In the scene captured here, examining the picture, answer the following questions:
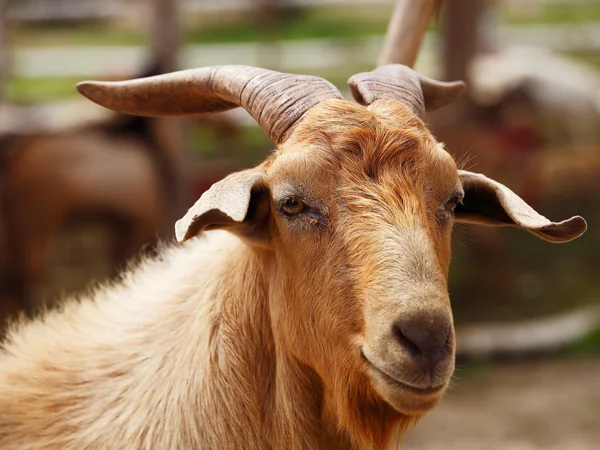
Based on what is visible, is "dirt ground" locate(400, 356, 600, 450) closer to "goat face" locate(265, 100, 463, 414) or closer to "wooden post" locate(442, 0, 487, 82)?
"wooden post" locate(442, 0, 487, 82)

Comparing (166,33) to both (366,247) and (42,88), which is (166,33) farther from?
(42,88)

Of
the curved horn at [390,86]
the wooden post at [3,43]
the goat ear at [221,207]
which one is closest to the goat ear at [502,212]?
the curved horn at [390,86]

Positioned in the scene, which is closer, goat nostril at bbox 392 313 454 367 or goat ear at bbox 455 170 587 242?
goat nostril at bbox 392 313 454 367

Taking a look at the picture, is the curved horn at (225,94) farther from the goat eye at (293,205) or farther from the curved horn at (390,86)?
the goat eye at (293,205)

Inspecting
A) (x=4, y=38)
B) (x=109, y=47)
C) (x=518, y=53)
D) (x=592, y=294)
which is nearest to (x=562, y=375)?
(x=592, y=294)

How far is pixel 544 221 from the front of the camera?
3.39 meters

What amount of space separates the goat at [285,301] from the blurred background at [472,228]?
2.40 m

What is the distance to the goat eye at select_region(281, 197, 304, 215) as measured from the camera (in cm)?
333

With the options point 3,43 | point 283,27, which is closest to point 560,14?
point 283,27

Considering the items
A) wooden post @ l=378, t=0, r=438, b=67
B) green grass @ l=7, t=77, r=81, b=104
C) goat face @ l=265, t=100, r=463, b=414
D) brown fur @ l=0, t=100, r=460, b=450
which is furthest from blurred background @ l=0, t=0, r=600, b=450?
goat face @ l=265, t=100, r=463, b=414

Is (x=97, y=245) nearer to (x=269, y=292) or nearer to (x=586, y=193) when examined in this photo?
(x=586, y=193)

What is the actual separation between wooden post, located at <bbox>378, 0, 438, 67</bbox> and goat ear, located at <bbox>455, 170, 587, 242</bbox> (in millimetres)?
1075

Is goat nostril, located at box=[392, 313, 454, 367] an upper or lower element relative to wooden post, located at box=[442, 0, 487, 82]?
upper

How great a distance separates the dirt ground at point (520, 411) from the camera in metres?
7.43
